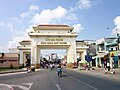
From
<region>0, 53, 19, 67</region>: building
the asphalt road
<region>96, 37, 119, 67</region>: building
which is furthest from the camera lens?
<region>0, 53, 19, 67</region>: building

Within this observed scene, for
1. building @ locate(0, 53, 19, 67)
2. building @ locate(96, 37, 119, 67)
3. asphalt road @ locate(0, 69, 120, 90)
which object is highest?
building @ locate(96, 37, 119, 67)

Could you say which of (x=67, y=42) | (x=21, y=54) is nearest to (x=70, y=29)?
(x=67, y=42)

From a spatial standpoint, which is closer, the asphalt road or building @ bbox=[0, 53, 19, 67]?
the asphalt road

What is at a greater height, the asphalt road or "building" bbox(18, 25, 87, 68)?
"building" bbox(18, 25, 87, 68)

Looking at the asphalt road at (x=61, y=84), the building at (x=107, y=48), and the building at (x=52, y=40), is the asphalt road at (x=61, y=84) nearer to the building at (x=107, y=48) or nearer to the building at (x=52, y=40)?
the building at (x=107, y=48)

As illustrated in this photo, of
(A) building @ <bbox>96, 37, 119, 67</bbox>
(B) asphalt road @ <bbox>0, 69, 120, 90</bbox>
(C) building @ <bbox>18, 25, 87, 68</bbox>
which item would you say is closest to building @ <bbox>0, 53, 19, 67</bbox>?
(C) building @ <bbox>18, 25, 87, 68</bbox>

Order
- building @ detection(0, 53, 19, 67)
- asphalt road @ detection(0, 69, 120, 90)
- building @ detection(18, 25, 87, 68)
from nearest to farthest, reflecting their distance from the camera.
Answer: asphalt road @ detection(0, 69, 120, 90) → building @ detection(18, 25, 87, 68) → building @ detection(0, 53, 19, 67)

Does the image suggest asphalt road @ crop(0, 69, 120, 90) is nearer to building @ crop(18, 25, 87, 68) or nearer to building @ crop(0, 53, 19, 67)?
building @ crop(18, 25, 87, 68)

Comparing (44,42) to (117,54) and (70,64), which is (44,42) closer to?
(70,64)

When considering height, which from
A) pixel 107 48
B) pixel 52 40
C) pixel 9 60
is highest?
pixel 52 40

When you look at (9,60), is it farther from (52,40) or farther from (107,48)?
(107,48)

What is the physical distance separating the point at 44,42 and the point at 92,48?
32508 millimetres

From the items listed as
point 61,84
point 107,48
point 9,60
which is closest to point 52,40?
point 107,48

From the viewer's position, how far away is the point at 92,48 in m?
107
